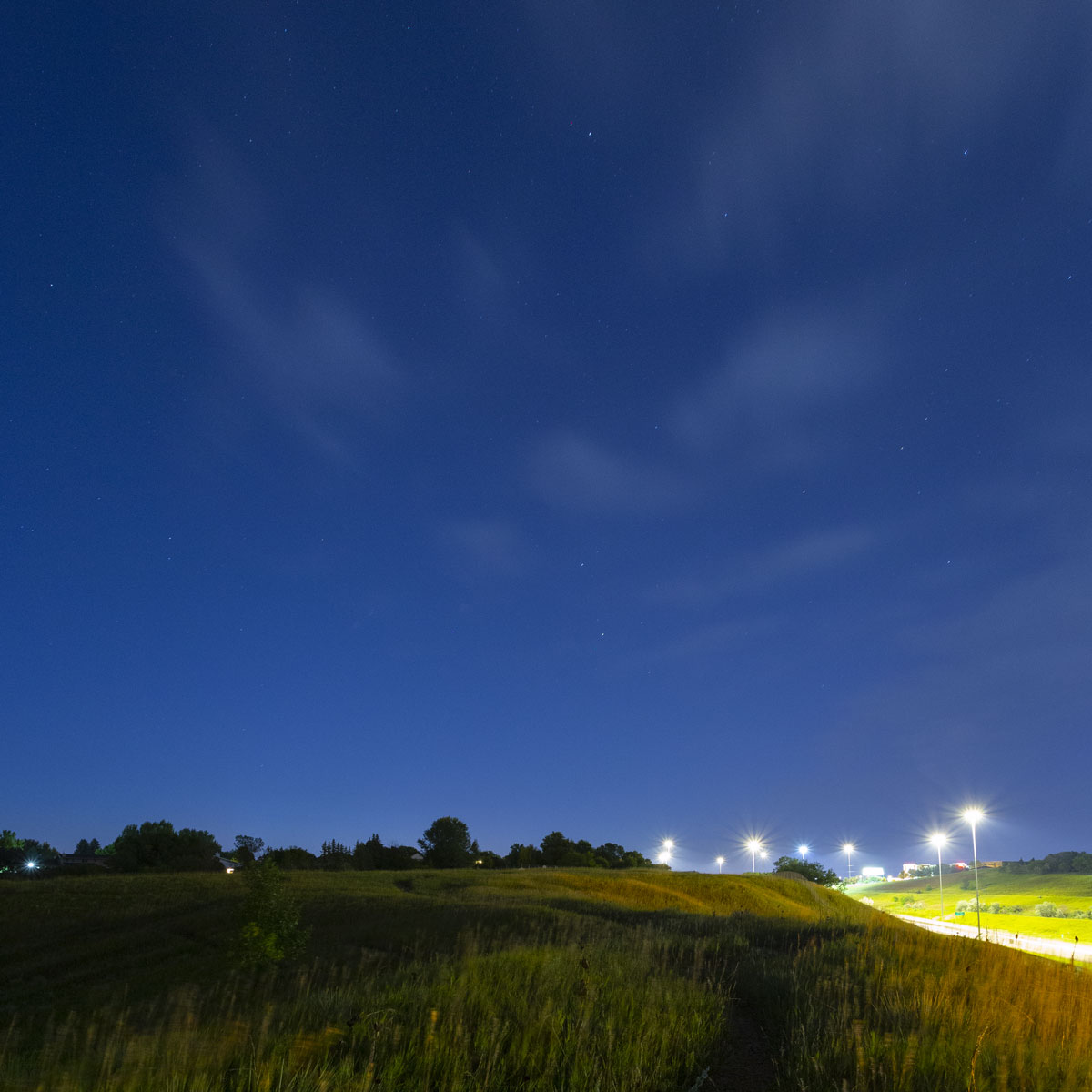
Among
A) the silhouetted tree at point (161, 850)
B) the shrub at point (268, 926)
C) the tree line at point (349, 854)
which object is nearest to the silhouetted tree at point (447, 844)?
the tree line at point (349, 854)

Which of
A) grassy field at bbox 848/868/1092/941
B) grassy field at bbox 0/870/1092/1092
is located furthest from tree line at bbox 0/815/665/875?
grassy field at bbox 0/870/1092/1092

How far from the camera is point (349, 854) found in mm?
102688

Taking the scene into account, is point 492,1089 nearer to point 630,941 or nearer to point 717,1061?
point 717,1061

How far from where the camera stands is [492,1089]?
18.3 ft

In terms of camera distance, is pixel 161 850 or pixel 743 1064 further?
pixel 161 850

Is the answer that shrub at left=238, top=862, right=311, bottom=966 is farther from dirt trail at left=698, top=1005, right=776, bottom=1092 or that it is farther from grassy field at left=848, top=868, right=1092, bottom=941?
grassy field at left=848, top=868, right=1092, bottom=941

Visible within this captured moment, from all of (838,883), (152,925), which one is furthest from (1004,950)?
(838,883)

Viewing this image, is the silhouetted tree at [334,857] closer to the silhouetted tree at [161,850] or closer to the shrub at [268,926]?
the silhouetted tree at [161,850]

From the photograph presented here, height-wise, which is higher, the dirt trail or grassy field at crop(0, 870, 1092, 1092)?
grassy field at crop(0, 870, 1092, 1092)

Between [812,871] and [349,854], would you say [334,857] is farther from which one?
[812,871]

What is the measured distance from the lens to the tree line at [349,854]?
9150cm

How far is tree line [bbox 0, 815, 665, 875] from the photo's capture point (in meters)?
91.5

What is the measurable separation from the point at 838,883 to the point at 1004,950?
142m

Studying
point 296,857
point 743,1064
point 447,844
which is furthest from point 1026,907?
point 743,1064
